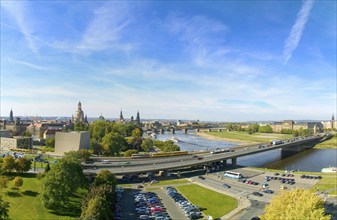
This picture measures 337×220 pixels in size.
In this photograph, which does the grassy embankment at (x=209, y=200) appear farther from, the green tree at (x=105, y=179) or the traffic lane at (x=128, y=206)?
the green tree at (x=105, y=179)

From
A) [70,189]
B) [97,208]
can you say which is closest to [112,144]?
[70,189]

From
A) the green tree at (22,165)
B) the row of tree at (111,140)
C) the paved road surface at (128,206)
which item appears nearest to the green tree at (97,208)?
the paved road surface at (128,206)

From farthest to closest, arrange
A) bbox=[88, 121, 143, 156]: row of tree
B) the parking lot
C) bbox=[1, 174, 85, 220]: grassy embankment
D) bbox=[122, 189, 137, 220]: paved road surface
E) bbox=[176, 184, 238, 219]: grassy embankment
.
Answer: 1. bbox=[88, 121, 143, 156]: row of tree
2. the parking lot
3. bbox=[176, 184, 238, 219]: grassy embankment
4. bbox=[122, 189, 137, 220]: paved road surface
5. bbox=[1, 174, 85, 220]: grassy embankment

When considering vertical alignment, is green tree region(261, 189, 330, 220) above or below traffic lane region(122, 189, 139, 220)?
above

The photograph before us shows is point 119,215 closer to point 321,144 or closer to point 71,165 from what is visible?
point 71,165

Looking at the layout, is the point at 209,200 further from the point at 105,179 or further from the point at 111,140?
the point at 111,140

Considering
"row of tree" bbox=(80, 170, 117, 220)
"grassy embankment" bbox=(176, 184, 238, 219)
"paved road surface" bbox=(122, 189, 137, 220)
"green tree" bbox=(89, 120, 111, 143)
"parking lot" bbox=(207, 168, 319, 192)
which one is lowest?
"paved road surface" bbox=(122, 189, 137, 220)

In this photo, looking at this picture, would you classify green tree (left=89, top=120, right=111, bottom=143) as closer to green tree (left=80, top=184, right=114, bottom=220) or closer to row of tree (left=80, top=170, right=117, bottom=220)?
row of tree (left=80, top=170, right=117, bottom=220)

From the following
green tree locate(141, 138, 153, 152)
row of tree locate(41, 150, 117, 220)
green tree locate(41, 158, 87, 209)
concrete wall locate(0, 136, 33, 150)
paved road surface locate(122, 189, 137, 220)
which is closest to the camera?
row of tree locate(41, 150, 117, 220)

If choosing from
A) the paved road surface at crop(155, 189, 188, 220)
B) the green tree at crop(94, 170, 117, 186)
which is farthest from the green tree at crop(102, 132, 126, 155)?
A: the green tree at crop(94, 170, 117, 186)

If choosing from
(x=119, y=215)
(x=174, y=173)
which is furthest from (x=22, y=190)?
(x=174, y=173)
